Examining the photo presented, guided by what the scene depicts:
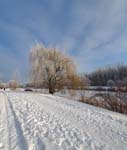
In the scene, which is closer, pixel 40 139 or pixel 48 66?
pixel 40 139

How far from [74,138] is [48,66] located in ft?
76.8

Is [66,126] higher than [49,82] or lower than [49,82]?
lower

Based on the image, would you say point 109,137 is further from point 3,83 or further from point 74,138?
point 3,83

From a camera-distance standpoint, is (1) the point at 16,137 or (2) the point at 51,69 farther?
(2) the point at 51,69

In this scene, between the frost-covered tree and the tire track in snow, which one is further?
the frost-covered tree

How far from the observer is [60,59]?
27.9 meters

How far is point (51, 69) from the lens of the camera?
2739cm

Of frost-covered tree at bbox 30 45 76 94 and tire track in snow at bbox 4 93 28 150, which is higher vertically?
frost-covered tree at bbox 30 45 76 94

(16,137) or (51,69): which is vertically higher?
(51,69)

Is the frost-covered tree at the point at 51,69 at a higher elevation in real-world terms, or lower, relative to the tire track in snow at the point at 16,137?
higher

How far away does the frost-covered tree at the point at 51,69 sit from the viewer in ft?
89.8

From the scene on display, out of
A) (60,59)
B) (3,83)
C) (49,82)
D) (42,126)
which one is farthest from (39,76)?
(3,83)

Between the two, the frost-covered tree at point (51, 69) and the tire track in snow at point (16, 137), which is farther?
the frost-covered tree at point (51, 69)

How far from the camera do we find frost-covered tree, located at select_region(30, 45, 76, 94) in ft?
89.8
